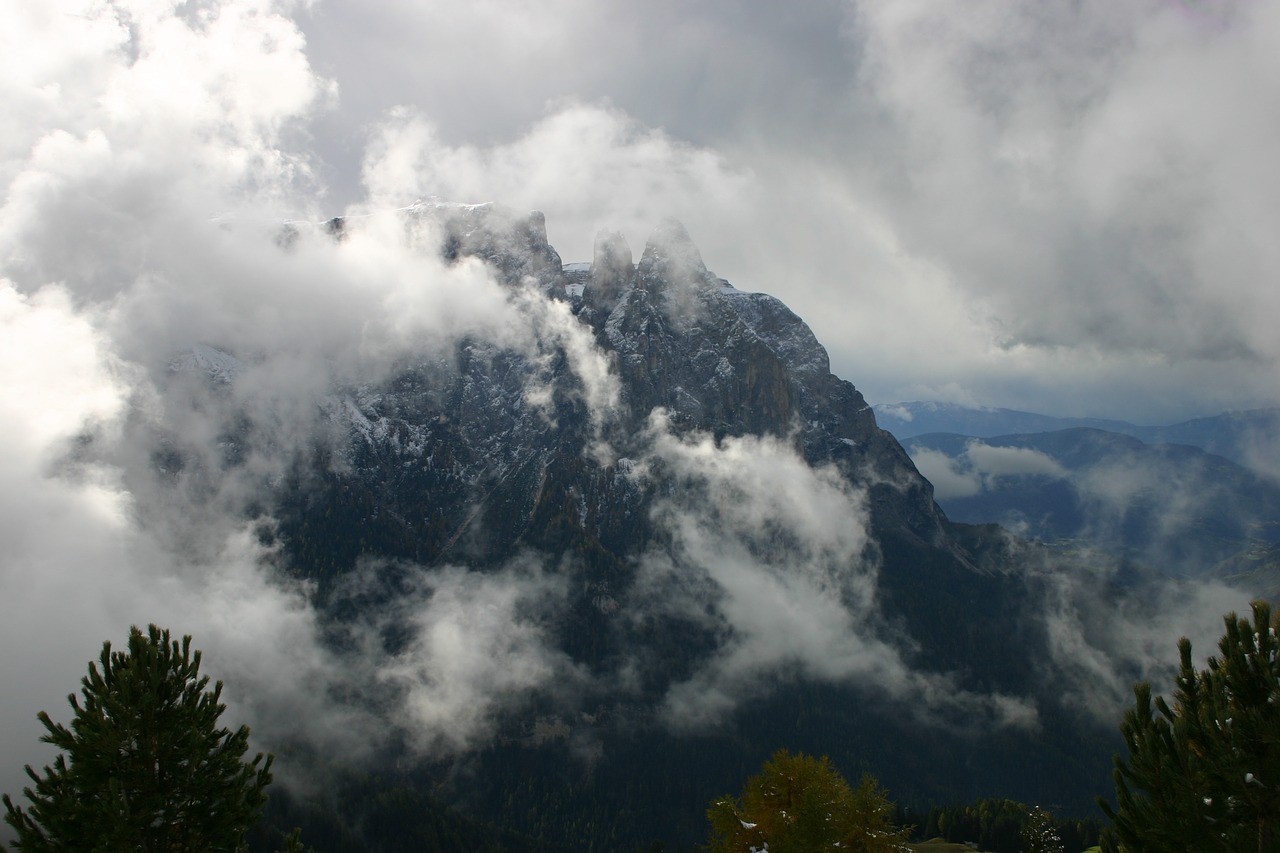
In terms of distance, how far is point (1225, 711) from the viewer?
19.2m

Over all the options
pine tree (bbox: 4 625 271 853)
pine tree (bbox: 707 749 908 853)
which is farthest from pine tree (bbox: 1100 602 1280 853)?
pine tree (bbox: 4 625 271 853)

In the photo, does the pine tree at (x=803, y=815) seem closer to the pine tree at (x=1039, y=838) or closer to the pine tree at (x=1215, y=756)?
the pine tree at (x=1215, y=756)

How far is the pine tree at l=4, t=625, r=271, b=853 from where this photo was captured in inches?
827

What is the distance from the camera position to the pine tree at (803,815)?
1399 inches

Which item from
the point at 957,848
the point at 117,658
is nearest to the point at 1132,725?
the point at 117,658

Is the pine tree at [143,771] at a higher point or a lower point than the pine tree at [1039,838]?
higher

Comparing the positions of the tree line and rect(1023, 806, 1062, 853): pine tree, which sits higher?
the tree line

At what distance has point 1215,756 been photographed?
19359mm

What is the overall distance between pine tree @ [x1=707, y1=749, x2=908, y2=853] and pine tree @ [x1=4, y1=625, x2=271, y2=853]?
87.2 feet

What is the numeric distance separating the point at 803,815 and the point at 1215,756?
21.3 meters

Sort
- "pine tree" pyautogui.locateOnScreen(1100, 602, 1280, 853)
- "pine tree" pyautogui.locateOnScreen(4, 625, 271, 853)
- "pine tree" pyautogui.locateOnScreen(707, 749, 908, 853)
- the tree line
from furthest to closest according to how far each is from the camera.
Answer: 1. "pine tree" pyautogui.locateOnScreen(707, 749, 908, 853)
2. "pine tree" pyautogui.locateOnScreen(4, 625, 271, 853)
3. the tree line
4. "pine tree" pyautogui.locateOnScreen(1100, 602, 1280, 853)

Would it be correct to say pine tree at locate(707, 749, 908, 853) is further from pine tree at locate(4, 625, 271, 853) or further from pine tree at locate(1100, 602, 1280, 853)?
pine tree at locate(4, 625, 271, 853)

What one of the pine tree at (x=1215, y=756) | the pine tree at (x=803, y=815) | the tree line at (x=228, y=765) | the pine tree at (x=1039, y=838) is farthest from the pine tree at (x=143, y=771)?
the pine tree at (x=1039, y=838)

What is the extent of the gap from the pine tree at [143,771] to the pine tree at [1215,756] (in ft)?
98.7
